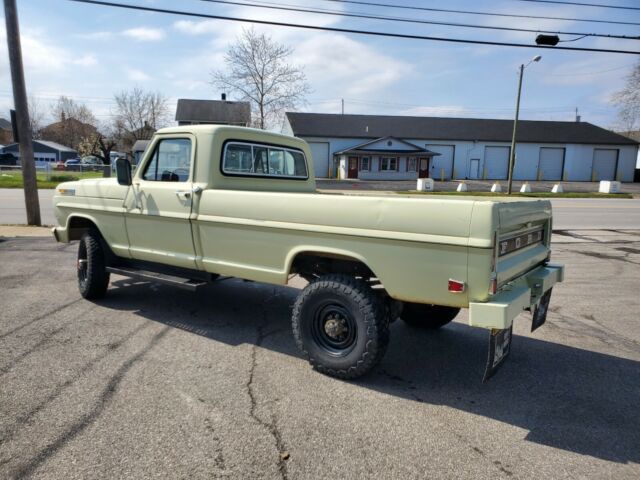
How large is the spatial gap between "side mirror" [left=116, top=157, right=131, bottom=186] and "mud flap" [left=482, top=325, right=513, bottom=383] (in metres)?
3.97

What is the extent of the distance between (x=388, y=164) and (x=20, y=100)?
35276 millimetres

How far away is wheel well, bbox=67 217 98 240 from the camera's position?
585 centimetres

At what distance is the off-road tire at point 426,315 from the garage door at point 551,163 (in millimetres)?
47577

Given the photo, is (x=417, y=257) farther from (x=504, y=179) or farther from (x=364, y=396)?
(x=504, y=179)

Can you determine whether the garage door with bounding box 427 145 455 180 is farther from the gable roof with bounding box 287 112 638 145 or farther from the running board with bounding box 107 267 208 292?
the running board with bounding box 107 267 208 292

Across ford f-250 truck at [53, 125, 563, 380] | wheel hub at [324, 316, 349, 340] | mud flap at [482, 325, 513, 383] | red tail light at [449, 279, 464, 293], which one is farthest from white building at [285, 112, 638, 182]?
red tail light at [449, 279, 464, 293]

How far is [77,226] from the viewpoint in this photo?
5.96 m

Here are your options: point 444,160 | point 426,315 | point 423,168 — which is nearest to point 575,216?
point 426,315

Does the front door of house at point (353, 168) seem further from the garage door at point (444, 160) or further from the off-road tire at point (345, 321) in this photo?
the off-road tire at point (345, 321)

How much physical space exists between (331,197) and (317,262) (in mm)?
781

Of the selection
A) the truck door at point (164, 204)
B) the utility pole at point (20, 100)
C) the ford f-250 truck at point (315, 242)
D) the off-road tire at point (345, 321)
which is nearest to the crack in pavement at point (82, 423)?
the ford f-250 truck at point (315, 242)

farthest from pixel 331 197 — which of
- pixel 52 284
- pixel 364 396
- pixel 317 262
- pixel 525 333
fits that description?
pixel 52 284

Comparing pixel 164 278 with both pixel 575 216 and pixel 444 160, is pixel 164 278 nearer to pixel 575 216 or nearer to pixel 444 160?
pixel 575 216

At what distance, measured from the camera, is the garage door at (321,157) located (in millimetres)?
44219
